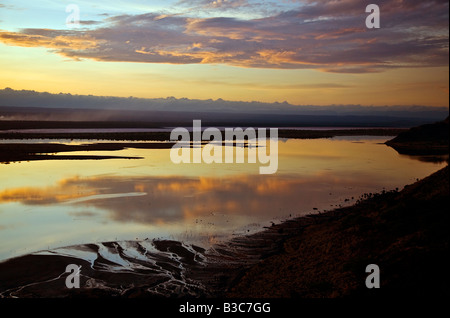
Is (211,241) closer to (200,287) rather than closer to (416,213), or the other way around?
(200,287)

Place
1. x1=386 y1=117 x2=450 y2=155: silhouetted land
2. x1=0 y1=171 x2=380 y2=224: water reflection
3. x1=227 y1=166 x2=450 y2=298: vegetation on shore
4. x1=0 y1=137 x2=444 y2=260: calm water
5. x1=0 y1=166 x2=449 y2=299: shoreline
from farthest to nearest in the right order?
x1=386 y1=117 x2=450 y2=155: silhouetted land < x1=0 y1=171 x2=380 y2=224: water reflection < x1=0 y1=137 x2=444 y2=260: calm water < x1=0 y1=166 x2=449 y2=299: shoreline < x1=227 y1=166 x2=450 y2=298: vegetation on shore

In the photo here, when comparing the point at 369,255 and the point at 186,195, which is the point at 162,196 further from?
the point at 369,255

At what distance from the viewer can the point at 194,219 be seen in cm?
2002

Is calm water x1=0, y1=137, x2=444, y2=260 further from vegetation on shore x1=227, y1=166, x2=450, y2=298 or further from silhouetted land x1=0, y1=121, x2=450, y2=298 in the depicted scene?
vegetation on shore x1=227, y1=166, x2=450, y2=298

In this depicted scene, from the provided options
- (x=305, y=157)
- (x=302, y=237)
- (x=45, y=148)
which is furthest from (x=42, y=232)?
(x=45, y=148)

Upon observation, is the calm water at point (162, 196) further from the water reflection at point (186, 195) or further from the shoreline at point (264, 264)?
the shoreline at point (264, 264)

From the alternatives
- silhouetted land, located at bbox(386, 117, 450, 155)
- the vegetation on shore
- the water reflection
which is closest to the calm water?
the water reflection

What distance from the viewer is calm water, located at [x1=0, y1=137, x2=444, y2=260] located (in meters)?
17.9

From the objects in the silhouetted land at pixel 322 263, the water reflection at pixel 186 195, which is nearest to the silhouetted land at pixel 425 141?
the water reflection at pixel 186 195

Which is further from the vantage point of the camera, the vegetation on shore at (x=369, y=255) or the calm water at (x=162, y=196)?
the calm water at (x=162, y=196)

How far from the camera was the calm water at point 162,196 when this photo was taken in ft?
58.6

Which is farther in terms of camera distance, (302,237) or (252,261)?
(302,237)

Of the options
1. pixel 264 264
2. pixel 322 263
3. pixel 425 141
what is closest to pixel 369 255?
pixel 322 263
